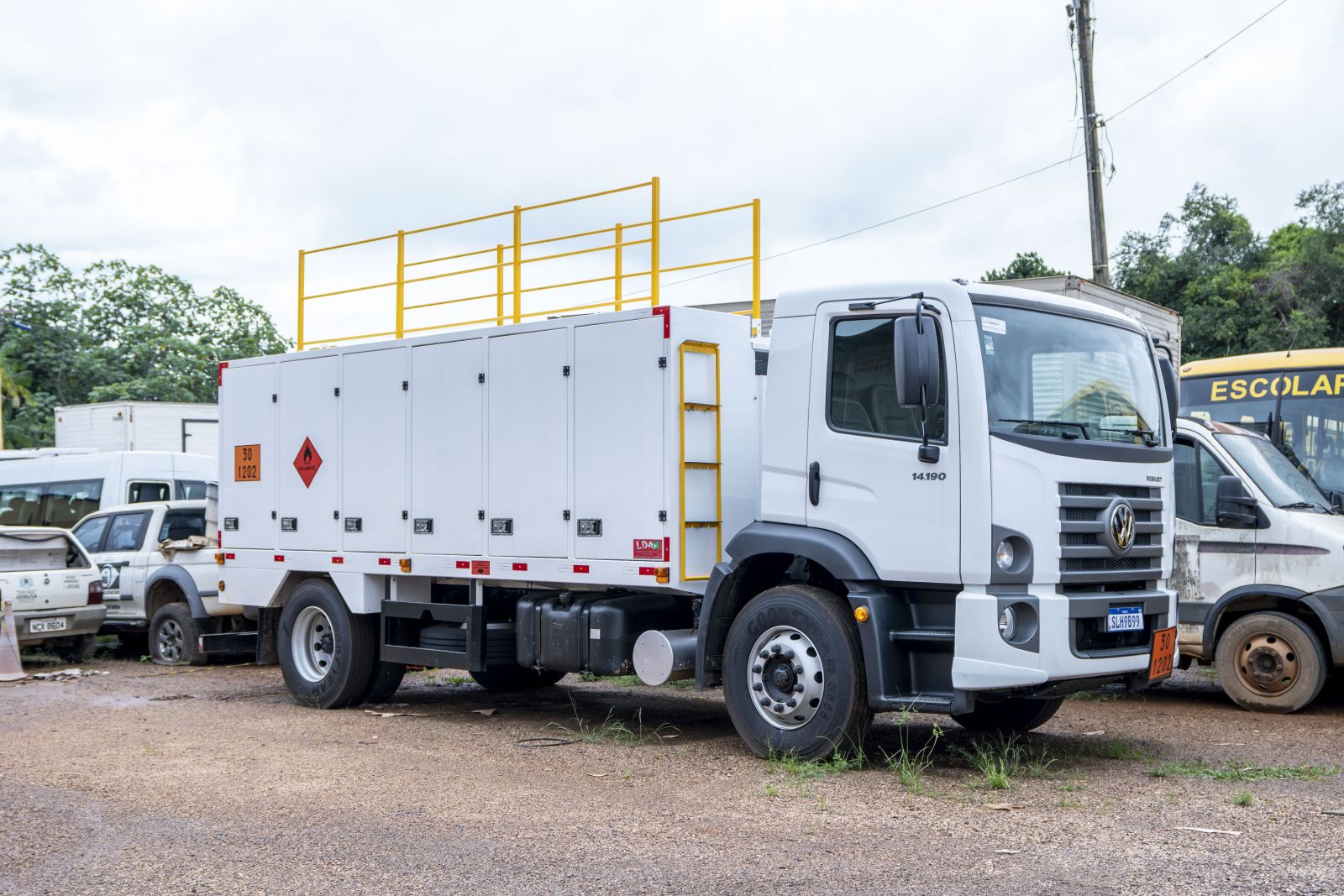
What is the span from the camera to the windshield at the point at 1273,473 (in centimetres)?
1045

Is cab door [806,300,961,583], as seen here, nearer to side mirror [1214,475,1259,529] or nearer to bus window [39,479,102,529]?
side mirror [1214,475,1259,529]

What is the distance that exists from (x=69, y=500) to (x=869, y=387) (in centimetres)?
1568

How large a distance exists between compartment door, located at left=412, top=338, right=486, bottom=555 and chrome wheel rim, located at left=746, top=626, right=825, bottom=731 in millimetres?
2715

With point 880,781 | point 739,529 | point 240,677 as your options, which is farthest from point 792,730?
point 240,677

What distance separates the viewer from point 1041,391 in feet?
25.5

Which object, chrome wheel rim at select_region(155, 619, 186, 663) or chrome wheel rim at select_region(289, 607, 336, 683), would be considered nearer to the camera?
chrome wheel rim at select_region(289, 607, 336, 683)

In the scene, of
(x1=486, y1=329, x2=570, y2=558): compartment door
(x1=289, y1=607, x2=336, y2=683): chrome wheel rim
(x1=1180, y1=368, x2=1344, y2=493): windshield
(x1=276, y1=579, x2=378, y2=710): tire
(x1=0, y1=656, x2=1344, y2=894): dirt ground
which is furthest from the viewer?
(x1=1180, y1=368, x2=1344, y2=493): windshield

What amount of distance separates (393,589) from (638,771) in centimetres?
346

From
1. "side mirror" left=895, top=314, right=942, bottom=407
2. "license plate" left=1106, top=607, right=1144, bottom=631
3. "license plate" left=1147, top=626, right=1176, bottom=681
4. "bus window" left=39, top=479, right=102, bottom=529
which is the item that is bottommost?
"license plate" left=1147, top=626, right=1176, bottom=681

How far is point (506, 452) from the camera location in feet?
32.5

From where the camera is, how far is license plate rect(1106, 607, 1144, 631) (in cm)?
779

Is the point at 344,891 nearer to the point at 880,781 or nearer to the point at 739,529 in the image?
the point at 880,781

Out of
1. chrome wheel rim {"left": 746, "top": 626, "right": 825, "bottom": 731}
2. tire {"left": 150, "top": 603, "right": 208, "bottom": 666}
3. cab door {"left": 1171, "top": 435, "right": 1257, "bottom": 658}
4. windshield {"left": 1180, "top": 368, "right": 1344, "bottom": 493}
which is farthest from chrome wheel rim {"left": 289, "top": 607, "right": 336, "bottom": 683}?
windshield {"left": 1180, "top": 368, "right": 1344, "bottom": 493}

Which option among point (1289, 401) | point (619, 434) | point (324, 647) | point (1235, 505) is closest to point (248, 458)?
point (324, 647)
